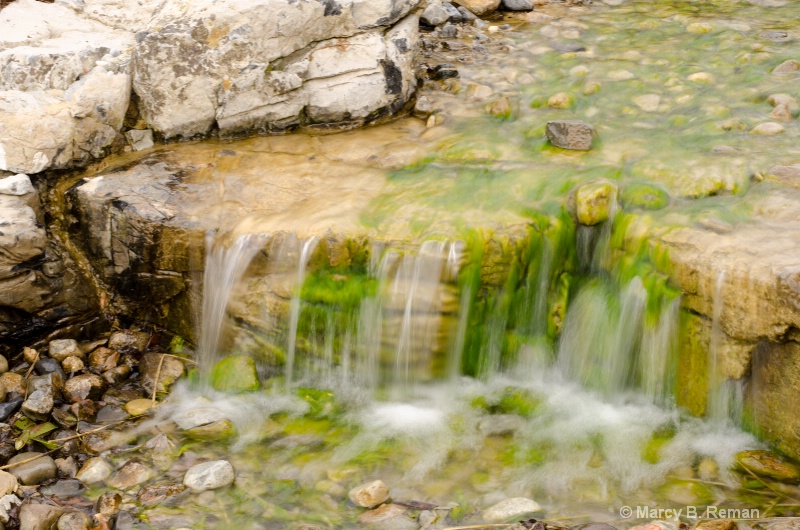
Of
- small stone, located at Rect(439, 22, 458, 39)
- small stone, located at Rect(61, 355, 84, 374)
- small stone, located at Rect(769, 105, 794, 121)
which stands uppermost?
small stone, located at Rect(439, 22, 458, 39)

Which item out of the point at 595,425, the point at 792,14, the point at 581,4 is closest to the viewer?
the point at 595,425

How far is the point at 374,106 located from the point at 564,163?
1543mm

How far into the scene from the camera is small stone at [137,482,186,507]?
412cm

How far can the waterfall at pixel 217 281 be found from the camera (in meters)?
4.93

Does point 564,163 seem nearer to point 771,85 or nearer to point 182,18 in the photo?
point 771,85

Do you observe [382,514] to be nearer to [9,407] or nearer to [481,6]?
[9,407]

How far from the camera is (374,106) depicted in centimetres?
596

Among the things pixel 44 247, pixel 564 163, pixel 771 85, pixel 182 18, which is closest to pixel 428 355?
pixel 564 163

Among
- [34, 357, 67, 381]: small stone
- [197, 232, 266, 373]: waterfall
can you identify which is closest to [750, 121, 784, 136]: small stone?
[197, 232, 266, 373]: waterfall

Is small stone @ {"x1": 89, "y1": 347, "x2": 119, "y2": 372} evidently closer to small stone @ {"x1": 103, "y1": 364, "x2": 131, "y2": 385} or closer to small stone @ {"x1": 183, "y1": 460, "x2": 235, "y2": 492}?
small stone @ {"x1": 103, "y1": 364, "x2": 131, "y2": 385}

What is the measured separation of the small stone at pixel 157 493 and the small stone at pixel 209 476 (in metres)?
0.05

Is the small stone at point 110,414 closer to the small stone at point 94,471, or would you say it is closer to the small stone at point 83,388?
the small stone at point 83,388

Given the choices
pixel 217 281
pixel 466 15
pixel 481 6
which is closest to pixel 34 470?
pixel 217 281

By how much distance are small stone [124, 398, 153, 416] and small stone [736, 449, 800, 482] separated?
11.1 ft
